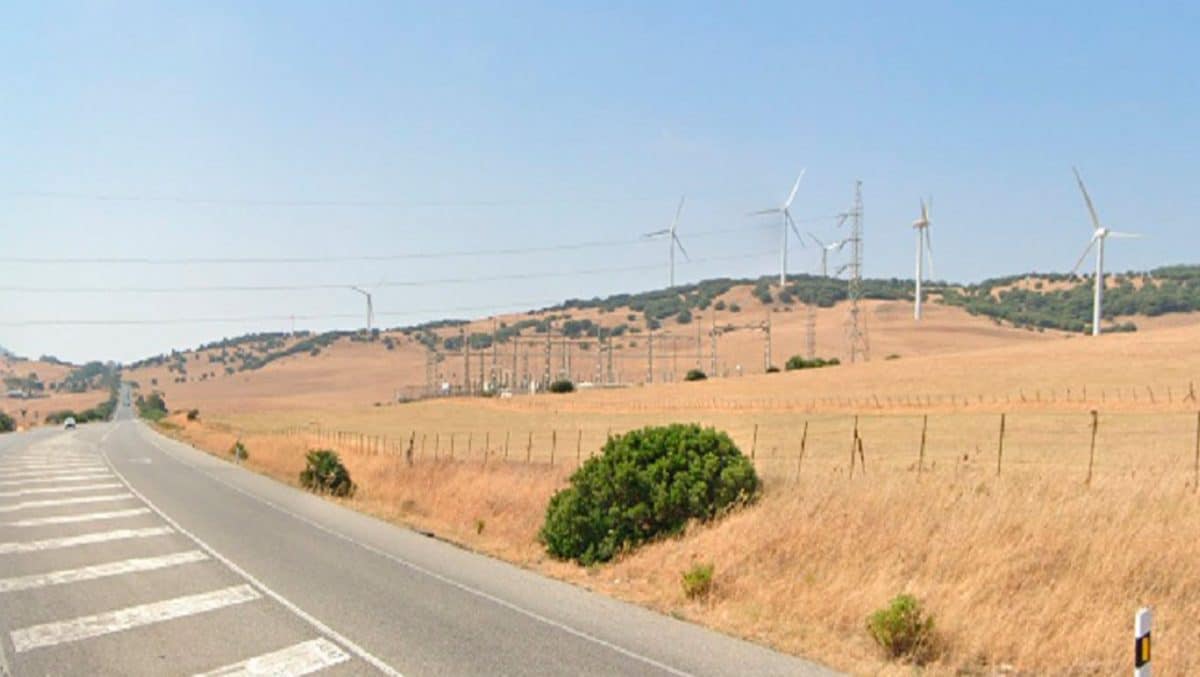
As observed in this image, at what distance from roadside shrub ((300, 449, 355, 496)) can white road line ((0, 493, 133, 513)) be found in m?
5.42

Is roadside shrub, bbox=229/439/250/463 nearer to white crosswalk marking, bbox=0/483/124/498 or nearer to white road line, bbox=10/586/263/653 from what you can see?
white crosswalk marking, bbox=0/483/124/498

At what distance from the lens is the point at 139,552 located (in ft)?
53.2

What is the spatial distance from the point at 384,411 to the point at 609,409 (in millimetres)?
32867

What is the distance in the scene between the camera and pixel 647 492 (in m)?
17.9

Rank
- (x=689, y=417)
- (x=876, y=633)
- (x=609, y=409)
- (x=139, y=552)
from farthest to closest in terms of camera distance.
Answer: (x=609, y=409) < (x=689, y=417) < (x=139, y=552) < (x=876, y=633)

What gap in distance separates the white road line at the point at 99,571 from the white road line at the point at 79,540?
221 cm

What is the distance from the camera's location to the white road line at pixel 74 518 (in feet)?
65.6

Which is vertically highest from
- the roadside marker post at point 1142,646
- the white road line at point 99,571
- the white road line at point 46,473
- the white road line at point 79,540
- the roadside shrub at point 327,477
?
the roadside marker post at point 1142,646

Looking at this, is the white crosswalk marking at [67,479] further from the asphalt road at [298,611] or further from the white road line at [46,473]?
the asphalt road at [298,611]

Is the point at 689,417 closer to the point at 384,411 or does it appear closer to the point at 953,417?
the point at 953,417

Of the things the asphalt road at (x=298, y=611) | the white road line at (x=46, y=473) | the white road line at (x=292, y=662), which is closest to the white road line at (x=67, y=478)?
the white road line at (x=46, y=473)

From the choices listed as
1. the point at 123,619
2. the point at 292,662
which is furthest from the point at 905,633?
the point at 123,619

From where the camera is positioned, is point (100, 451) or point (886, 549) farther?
point (100, 451)

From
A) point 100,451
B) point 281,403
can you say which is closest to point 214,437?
point 100,451
